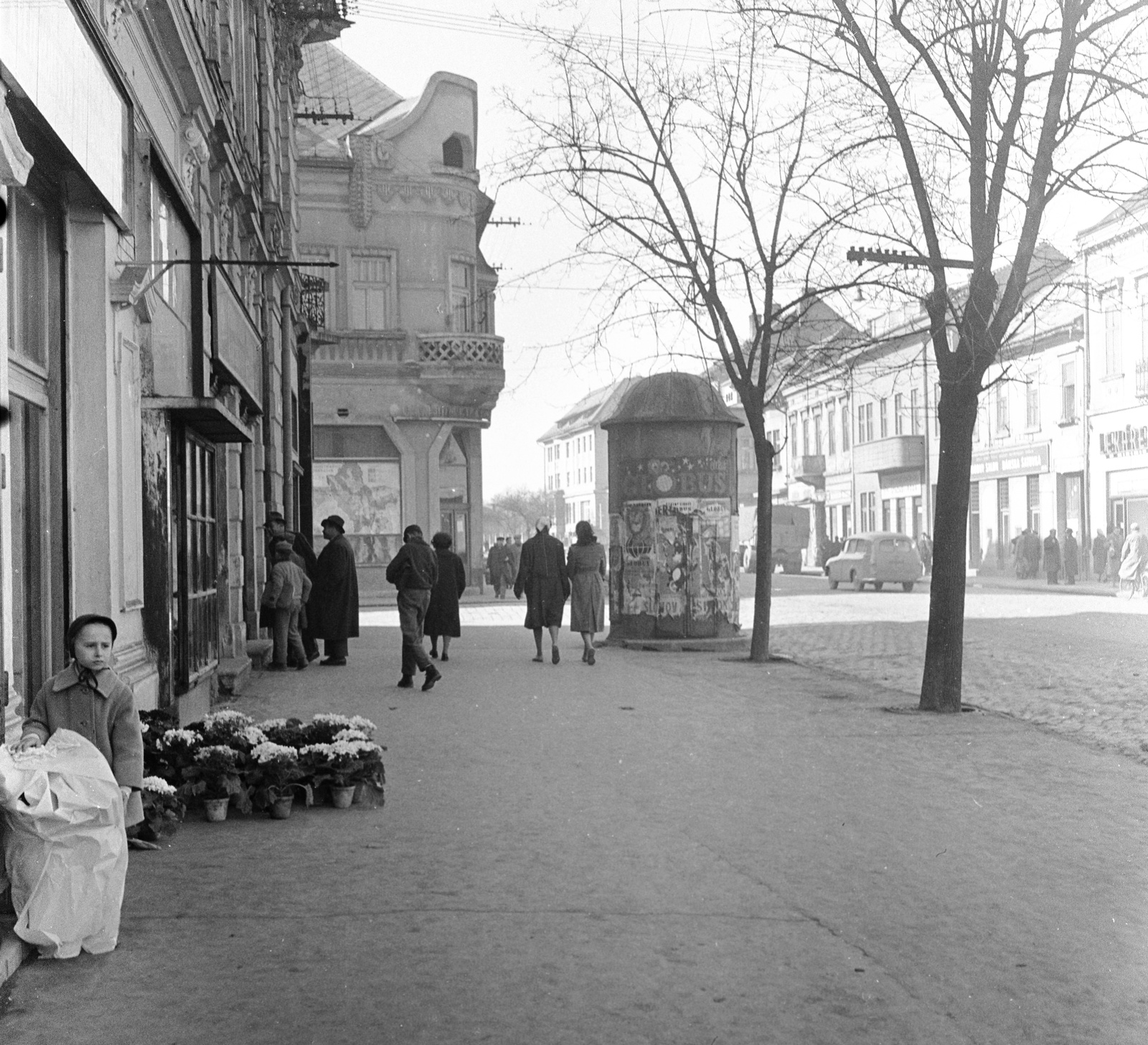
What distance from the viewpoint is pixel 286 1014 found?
4793mm

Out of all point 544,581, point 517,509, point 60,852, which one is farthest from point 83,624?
point 517,509

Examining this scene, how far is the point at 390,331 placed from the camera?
37.7 meters

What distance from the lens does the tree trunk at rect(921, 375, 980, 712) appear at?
13.3 metres

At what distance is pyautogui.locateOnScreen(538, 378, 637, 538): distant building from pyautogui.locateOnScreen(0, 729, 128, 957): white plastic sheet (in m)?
104

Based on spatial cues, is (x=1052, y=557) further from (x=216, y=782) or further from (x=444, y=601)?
(x=216, y=782)

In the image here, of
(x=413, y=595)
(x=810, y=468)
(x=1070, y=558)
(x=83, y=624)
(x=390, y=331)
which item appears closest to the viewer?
(x=83, y=624)

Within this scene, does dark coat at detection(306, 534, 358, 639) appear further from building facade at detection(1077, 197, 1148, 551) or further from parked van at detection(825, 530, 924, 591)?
building facade at detection(1077, 197, 1148, 551)

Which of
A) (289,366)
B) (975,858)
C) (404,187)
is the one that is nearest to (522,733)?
(975,858)

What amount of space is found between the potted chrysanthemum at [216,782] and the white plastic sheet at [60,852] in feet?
8.99

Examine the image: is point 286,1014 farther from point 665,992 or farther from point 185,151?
point 185,151

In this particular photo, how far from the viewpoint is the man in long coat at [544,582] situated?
62.8 feet

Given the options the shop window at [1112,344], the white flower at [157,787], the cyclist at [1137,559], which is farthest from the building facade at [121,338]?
the shop window at [1112,344]

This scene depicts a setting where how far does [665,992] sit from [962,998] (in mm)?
902

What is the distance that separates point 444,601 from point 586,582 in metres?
1.70
